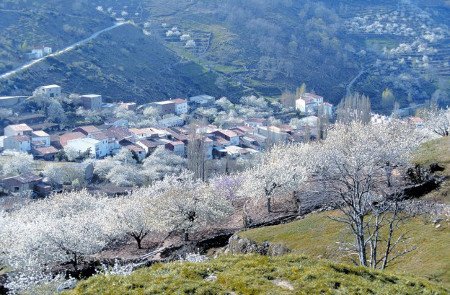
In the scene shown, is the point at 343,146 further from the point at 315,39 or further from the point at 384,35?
the point at 384,35

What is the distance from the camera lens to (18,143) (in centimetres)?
7094

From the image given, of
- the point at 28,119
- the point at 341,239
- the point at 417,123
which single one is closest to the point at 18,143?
the point at 28,119

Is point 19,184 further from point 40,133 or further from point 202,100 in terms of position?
point 202,100

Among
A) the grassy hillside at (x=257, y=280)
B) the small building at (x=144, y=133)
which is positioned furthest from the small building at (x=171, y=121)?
the grassy hillside at (x=257, y=280)

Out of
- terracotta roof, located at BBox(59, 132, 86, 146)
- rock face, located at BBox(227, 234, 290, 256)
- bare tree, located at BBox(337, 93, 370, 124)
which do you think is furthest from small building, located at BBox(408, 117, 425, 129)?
terracotta roof, located at BBox(59, 132, 86, 146)

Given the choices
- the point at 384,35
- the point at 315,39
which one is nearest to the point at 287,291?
the point at 315,39

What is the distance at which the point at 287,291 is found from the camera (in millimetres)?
12078

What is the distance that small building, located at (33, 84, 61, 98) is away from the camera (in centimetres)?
8729

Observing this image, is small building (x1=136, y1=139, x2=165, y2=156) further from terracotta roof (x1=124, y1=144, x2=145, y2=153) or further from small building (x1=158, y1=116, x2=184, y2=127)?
small building (x1=158, y1=116, x2=184, y2=127)

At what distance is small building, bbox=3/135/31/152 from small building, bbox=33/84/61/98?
54.0 ft

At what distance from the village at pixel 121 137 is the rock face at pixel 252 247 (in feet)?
103

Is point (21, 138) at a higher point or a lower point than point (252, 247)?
lower

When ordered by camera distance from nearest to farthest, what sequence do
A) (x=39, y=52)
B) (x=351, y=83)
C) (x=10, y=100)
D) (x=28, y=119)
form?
(x=28, y=119), (x=10, y=100), (x=39, y=52), (x=351, y=83)

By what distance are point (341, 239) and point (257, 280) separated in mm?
13867
